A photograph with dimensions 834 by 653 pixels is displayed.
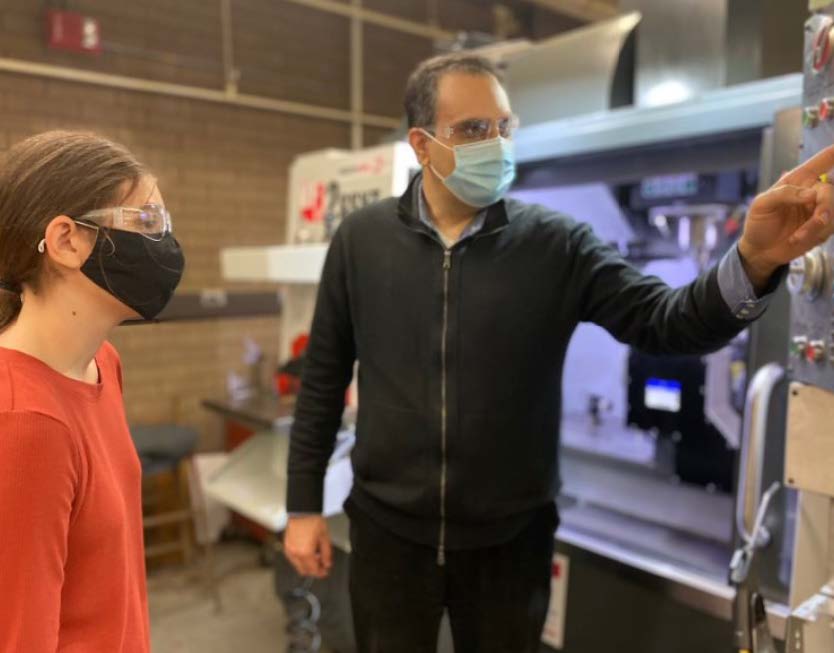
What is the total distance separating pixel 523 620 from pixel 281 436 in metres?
1.51

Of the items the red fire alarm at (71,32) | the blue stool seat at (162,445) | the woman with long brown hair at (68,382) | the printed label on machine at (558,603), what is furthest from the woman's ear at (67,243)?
the red fire alarm at (71,32)

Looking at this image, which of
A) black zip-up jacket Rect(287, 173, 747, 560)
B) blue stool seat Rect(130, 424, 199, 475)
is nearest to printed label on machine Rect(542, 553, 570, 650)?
black zip-up jacket Rect(287, 173, 747, 560)

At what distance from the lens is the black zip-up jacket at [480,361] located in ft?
4.30

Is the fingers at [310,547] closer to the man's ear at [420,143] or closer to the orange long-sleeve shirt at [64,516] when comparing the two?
the orange long-sleeve shirt at [64,516]

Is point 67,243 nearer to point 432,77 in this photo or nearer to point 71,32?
point 432,77

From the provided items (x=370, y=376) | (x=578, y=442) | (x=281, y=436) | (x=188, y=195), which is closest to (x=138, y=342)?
(x=188, y=195)

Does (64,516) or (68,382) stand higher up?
(68,382)

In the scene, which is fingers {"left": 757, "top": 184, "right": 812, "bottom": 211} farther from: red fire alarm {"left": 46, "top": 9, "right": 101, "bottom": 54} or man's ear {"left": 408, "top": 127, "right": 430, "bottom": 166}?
red fire alarm {"left": 46, "top": 9, "right": 101, "bottom": 54}

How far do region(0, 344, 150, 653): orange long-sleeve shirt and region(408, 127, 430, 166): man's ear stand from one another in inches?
28.2

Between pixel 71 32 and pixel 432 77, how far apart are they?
2.51 m

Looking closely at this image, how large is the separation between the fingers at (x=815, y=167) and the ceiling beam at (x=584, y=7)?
3854 millimetres

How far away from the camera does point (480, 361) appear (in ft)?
4.31

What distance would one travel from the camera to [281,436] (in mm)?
2680

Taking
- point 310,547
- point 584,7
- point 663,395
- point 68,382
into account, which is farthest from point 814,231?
point 584,7
